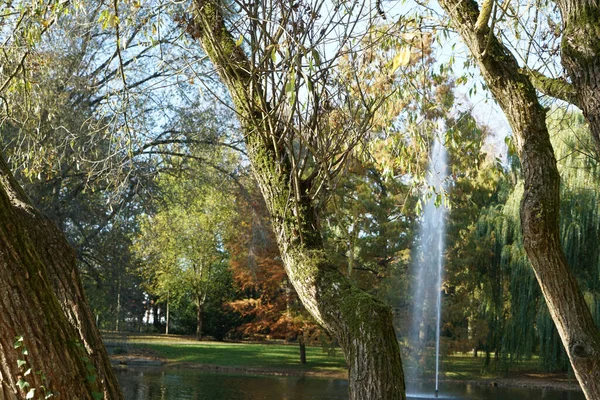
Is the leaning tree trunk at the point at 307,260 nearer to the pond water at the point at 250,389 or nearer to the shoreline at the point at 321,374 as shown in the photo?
the pond water at the point at 250,389

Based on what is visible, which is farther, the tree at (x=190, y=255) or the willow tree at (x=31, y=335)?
the tree at (x=190, y=255)

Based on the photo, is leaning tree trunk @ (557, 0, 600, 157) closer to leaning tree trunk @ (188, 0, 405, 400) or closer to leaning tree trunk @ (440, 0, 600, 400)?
leaning tree trunk @ (440, 0, 600, 400)

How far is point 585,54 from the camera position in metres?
3.73

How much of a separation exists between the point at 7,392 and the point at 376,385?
173 centimetres

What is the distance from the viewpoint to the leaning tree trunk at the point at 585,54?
3.68 meters

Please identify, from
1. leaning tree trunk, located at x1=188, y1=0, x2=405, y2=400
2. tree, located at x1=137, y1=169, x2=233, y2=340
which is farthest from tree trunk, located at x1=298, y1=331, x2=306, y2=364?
leaning tree trunk, located at x1=188, y1=0, x2=405, y2=400

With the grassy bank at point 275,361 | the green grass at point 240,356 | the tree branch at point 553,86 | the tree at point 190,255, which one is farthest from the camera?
the tree at point 190,255

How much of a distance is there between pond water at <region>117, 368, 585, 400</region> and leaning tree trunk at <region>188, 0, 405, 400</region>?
11792 millimetres

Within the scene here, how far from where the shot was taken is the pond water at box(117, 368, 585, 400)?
15883mm

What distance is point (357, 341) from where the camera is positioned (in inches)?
135

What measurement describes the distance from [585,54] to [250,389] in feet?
49.1

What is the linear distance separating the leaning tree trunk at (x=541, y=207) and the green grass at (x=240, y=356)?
19053 millimetres

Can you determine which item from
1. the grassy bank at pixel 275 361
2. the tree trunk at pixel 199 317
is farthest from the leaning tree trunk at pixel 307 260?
the tree trunk at pixel 199 317

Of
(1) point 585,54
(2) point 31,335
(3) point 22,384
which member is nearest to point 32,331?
(2) point 31,335
